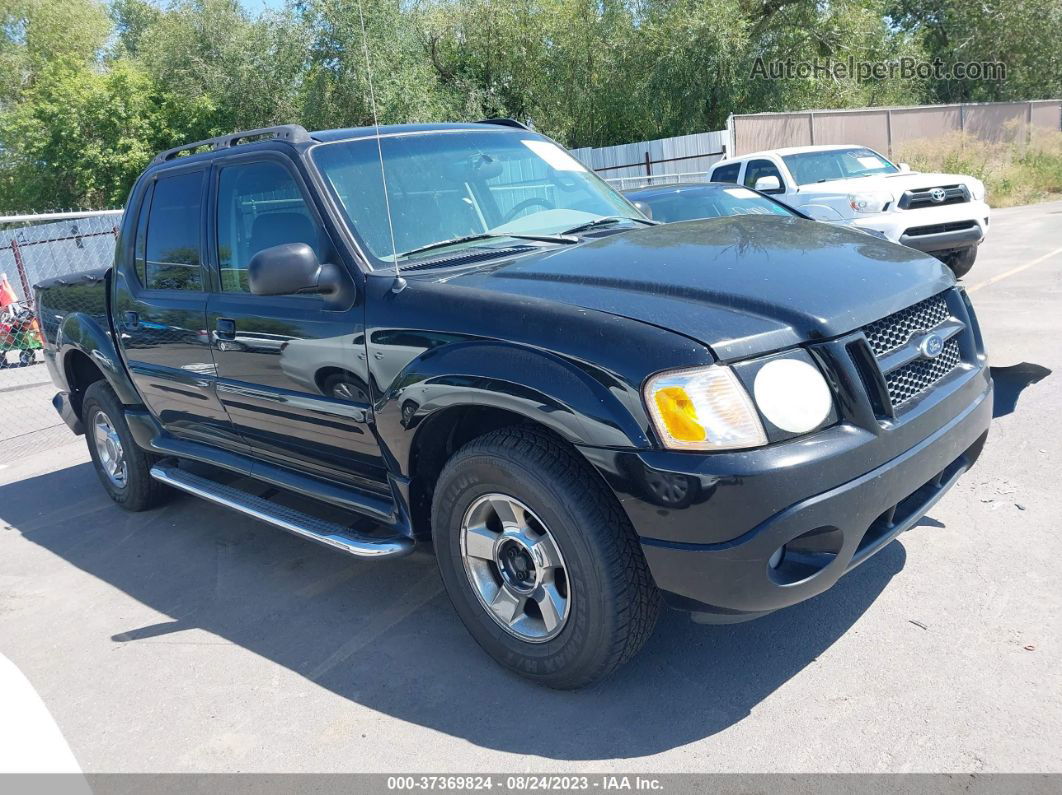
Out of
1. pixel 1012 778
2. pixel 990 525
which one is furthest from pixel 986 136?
pixel 1012 778

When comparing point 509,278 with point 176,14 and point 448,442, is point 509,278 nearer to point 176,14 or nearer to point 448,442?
point 448,442

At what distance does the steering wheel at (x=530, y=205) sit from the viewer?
13.1ft

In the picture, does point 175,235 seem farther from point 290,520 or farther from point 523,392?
point 523,392

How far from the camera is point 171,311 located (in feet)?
14.8

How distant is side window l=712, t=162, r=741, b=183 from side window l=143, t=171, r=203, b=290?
9.57 meters

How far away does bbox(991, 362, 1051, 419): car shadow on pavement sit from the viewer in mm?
4109

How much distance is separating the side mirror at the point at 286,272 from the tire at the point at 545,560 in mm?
885

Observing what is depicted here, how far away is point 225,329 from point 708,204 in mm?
5514

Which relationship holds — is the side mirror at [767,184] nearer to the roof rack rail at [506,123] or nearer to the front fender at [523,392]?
the roof rack rail at [506,123]

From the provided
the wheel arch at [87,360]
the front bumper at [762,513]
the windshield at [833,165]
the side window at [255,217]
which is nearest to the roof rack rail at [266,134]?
the side window at [255,217]

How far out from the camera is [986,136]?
89.7ft

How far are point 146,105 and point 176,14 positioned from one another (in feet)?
15.3

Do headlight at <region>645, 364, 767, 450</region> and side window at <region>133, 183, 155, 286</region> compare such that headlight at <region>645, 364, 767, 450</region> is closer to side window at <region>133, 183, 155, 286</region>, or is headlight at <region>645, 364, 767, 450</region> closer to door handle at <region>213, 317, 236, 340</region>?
door handle at <region>213, 317, 236, 340</region>

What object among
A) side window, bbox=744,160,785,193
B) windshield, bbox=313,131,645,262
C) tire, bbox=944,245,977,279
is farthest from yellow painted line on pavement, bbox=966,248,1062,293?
windshield, bbox=313,131,645,262
